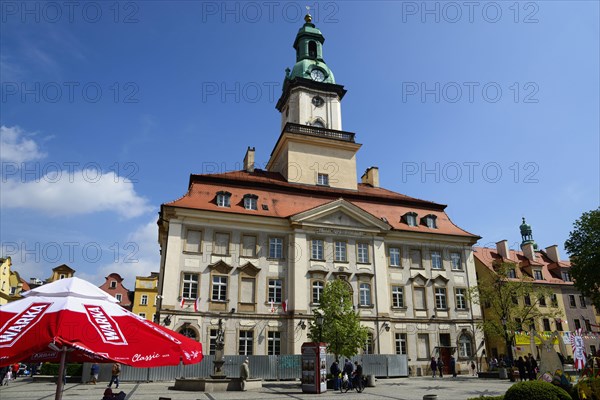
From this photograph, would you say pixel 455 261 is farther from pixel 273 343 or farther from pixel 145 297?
pixel 145 297

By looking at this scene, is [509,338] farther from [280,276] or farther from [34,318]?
[34,318]

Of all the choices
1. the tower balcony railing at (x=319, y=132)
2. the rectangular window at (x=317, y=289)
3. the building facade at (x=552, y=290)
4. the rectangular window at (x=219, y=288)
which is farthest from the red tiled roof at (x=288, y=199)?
the building facade at (x=552, y=290)

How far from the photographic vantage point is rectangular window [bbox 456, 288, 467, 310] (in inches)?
1480

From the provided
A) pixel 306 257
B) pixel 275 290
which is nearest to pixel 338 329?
pixel 275 290

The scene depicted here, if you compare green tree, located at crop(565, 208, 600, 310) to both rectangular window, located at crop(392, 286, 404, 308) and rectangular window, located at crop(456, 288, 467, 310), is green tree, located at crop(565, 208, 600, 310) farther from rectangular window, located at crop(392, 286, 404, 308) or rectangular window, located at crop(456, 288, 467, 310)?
rectangular window, located at crop(392, 286, 404, 308)

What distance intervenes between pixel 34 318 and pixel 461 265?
3841 cm

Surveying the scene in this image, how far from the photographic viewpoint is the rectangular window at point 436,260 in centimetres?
3812

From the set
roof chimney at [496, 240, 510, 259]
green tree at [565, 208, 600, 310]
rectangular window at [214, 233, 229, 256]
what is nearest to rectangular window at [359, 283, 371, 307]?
rectangular window at [214, 233, 229, 256]

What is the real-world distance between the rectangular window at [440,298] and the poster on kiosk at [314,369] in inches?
713

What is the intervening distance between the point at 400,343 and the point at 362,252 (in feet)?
25.1

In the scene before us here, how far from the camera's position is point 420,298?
36.7 m

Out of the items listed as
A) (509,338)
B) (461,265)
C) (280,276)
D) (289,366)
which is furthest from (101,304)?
(461,265)

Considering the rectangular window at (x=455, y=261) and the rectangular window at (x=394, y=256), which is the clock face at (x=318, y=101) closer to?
the rectangular window at (x=394, y=256)

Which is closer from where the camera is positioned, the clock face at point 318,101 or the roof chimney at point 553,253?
the clock face at point 318,101
